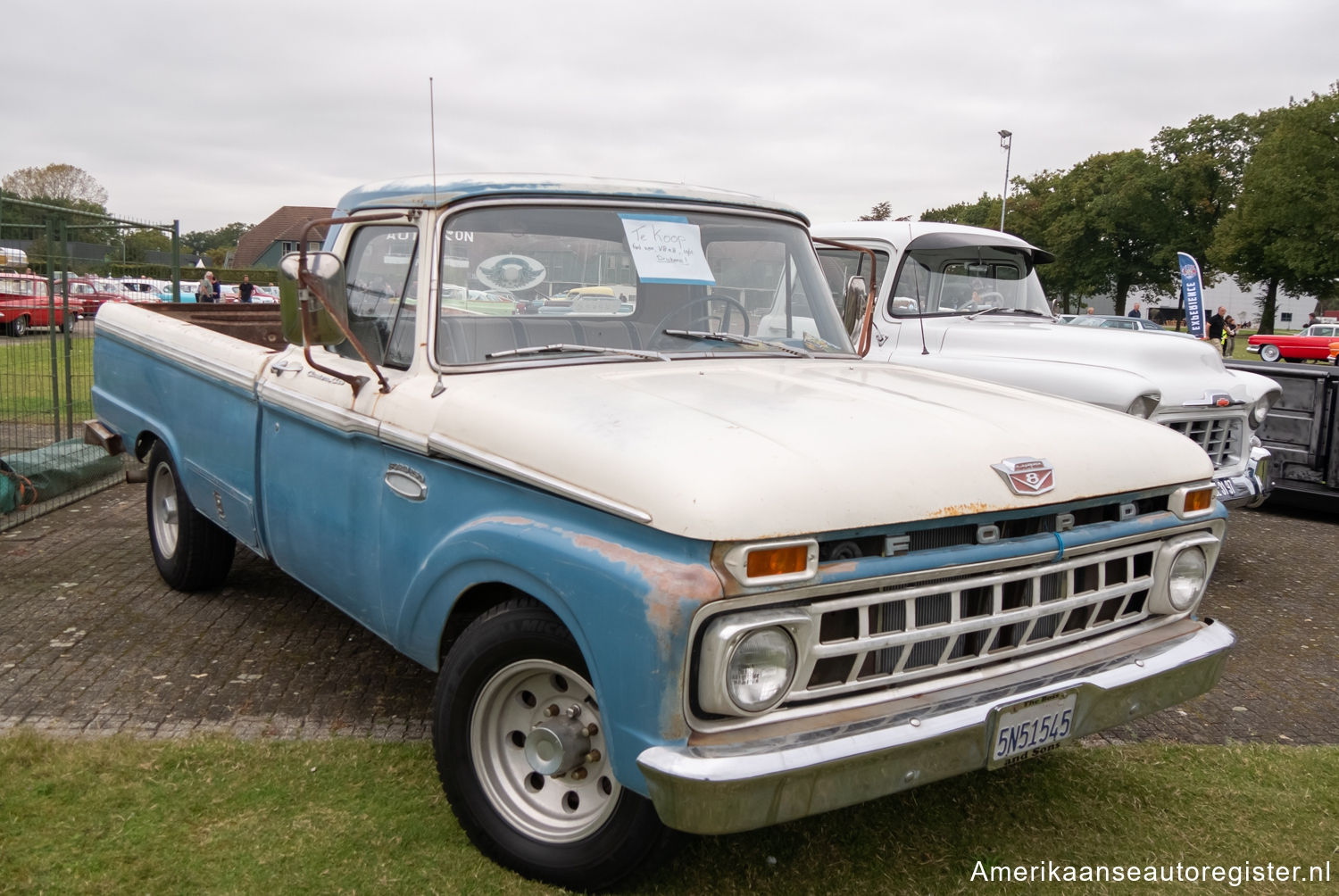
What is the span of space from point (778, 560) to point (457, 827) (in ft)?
5.00

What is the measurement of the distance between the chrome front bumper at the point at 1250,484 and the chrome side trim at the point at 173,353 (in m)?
5.38

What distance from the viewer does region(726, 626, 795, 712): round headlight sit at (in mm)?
2406

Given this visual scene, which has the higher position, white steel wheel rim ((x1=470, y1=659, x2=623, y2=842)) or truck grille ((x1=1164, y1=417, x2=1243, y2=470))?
truck grille ((x1=1164, y1=417, x2=1243, y2=470))

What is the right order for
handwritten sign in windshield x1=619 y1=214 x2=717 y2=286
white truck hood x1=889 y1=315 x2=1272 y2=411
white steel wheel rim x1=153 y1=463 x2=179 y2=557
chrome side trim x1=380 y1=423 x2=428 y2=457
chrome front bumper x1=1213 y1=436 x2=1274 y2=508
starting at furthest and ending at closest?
chrome front bumper x1=1213 y1=436 x2=1274 y2=508
white truck hood x1=889 y1=315 x2=1272 y2=411
white steel wheel rim x1=153 y1=463 x2=179 y2=557
handwritten sign in windshield x1=619 y1=214 x2=717 y2=286
chrome side trim x1=380 y1=423 x2=428 y2=457

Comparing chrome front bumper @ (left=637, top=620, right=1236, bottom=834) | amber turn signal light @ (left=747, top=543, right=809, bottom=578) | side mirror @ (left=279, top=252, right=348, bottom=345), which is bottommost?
chrome front bumper @ (left=637, top=620, right=1236, bottom=834)

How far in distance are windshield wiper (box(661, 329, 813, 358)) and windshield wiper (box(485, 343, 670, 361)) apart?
0.24 meters

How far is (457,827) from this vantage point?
10.5 feet

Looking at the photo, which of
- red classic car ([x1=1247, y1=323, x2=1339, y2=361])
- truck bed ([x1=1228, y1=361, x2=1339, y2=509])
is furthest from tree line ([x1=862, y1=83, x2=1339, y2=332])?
truck bed ([x1=1228, y1=361, x2=1339, y2=509])

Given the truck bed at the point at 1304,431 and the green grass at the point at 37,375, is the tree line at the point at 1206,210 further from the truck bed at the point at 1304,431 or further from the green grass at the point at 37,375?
the green grass at the point at 37,375

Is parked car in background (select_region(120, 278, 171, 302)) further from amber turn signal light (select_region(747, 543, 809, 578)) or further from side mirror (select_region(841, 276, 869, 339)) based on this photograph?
amber turn signal light (select_region(747, 543, 809, 578))

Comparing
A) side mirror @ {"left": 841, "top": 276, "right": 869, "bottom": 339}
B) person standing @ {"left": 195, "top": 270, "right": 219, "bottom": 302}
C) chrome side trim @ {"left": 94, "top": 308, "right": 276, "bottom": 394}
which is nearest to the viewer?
chrome side trim @ {"left": 94, "top": 308, "right": 276, "bottom": 394}

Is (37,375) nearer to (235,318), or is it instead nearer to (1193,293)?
(235,318)

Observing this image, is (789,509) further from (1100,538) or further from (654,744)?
(1100,538)

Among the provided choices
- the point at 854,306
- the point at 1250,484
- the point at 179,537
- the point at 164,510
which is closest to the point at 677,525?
the point at 854,306
